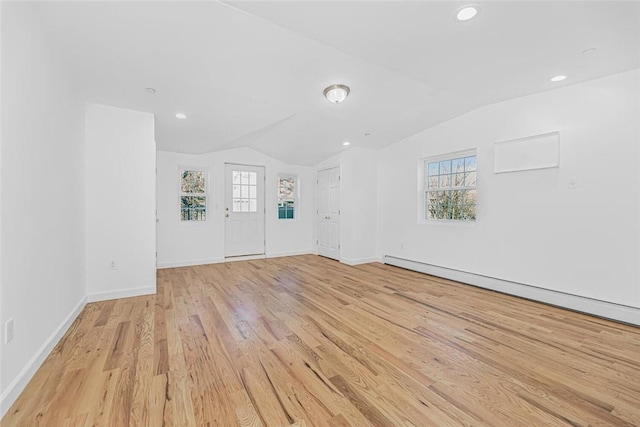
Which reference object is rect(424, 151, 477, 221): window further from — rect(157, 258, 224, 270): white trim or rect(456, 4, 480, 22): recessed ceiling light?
rect(157, 258, 224, 270): white trim

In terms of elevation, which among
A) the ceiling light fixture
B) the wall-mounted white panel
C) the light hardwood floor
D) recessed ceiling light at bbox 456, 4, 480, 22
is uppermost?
recessed ceiling light at bbox 456, 4, 480, 22

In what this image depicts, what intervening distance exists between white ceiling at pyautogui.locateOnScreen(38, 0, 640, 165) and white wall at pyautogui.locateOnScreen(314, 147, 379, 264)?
5.57ft

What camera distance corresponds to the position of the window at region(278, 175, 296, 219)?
21.3 ft

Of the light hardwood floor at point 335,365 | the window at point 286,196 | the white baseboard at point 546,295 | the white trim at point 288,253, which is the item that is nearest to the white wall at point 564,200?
the white baseboard at point 546,295

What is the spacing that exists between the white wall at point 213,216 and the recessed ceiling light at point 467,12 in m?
4.74

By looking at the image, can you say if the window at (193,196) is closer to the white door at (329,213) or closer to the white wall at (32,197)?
the white door at (329,213)

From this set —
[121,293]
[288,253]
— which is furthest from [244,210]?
[121,293]

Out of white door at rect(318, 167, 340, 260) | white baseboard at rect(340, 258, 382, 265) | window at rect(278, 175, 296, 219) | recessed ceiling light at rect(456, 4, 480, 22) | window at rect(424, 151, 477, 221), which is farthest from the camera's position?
window at rect(278, 175, 296, 219)

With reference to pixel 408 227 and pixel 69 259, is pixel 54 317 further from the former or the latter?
pixel 408 227

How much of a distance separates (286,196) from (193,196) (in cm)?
208

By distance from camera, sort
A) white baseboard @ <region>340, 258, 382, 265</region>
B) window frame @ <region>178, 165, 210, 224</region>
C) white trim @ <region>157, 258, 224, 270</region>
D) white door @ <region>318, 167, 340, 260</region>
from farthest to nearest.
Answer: white door @ <region>318, 167, 340, 260</region> → white baseboard @ <region>340, 258, 382, 265</region> → window frame @ <region>178, 165, 210, 224</region> → white trim @ <region>157, 258, 224, 270</region>

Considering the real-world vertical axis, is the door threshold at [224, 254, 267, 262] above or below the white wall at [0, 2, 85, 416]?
below

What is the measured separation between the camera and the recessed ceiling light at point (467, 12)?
1981 mm

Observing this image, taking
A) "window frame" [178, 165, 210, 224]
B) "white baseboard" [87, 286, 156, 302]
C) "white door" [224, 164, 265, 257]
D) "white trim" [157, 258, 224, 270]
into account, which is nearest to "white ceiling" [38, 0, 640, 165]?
"window frame" [178, 165, 210, 224]
